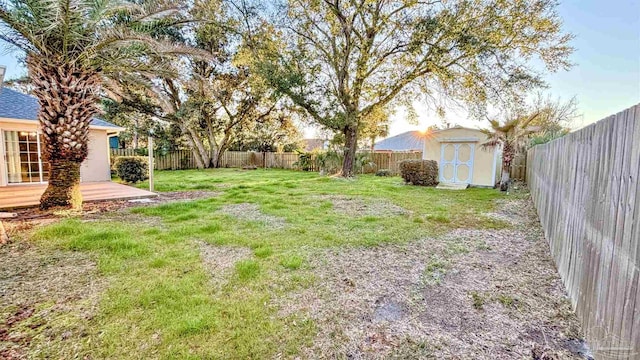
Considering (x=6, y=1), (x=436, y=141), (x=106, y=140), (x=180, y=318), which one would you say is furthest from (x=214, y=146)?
(x=180, y=318)

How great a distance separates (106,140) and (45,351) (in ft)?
37.0

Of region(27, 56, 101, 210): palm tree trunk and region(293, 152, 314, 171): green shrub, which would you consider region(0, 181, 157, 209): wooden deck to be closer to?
region(27, 56, 101, 210): palm tree trunk

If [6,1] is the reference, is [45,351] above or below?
below

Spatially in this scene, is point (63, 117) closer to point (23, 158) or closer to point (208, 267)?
point (208, 267)

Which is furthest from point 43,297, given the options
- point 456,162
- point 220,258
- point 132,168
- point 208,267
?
point 456,162

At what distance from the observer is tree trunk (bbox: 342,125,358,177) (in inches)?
553

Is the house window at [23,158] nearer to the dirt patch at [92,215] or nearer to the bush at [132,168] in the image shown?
the bush at [132,168]

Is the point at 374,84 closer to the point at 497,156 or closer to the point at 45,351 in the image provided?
the point at 497,156

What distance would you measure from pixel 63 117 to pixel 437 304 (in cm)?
719

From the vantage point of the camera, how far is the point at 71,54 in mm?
5598

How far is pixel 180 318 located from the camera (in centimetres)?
240

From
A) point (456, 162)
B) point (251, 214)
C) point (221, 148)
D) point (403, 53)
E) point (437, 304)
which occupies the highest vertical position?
point (403, 53)

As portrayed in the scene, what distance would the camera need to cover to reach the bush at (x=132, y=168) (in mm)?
10969

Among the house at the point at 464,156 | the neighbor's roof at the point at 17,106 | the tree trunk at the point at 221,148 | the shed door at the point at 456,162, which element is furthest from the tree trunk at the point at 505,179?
the tree trunk at the point at 221,148
